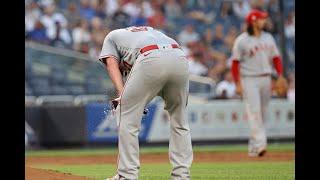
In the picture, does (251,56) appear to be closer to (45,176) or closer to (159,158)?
(159,158)

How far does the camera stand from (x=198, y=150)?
19.3 meters

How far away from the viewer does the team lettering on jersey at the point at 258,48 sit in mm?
16734

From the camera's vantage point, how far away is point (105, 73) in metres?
22.7

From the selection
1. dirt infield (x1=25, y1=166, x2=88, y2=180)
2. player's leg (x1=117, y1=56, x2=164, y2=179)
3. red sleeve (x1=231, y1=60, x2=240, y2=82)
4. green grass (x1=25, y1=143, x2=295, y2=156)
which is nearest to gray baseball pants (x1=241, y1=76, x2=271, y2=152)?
red sleeve (x1=231, y1=60, x2=240, y2=82)

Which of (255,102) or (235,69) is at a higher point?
(235,69)

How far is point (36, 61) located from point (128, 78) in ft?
42.6

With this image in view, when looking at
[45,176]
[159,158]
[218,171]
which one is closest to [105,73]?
[159,158]

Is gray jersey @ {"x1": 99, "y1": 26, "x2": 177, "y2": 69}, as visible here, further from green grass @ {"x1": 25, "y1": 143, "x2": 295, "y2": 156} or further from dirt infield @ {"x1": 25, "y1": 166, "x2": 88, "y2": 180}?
green grass @ {"x1": 25, "y1": 143, "x2": 295, "y2": 156}

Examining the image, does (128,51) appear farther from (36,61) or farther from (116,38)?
(36,61)

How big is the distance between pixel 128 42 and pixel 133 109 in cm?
74

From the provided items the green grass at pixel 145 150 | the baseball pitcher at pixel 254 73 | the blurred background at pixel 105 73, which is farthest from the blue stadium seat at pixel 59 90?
the baseball pitcher at pixel 254 73

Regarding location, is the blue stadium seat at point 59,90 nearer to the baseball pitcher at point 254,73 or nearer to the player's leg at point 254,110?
the baseball pitcher at point 254,73
